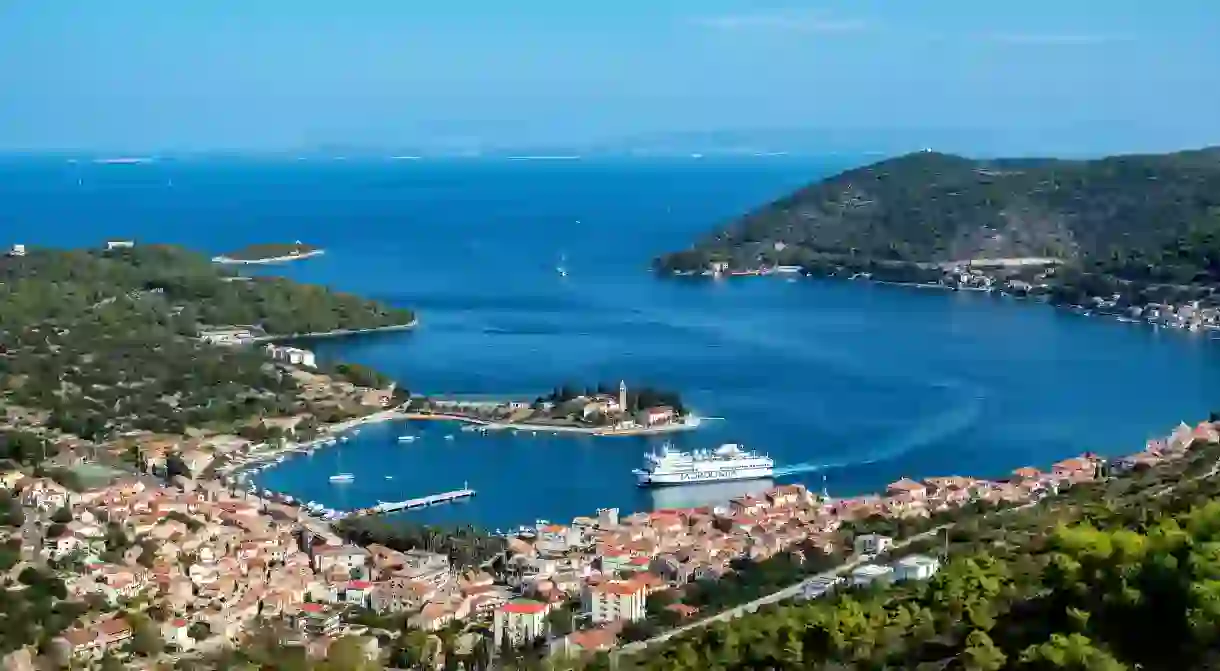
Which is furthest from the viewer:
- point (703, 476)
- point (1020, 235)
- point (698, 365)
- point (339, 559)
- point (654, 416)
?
point (1020, 235)

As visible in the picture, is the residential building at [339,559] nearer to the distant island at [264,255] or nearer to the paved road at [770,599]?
the paved road at [770,599]

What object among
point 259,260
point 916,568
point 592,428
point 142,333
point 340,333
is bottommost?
point 259,260

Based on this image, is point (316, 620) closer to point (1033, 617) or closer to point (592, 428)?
point (1033, 617)

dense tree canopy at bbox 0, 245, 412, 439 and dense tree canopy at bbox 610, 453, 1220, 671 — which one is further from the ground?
dense tree canopy at bbox 610, 453, 1220, 671

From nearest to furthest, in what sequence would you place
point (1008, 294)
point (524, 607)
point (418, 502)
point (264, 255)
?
point (524, 607), point (418, 502), point (1008, 294), point (264, 255)

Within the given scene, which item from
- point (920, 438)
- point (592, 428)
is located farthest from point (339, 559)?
point (920, 438)

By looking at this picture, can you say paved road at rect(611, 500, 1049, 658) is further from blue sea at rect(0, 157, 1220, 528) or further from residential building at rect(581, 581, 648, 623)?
blue sea at rect(0, 157, 1220, 528)

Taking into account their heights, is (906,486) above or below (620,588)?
below

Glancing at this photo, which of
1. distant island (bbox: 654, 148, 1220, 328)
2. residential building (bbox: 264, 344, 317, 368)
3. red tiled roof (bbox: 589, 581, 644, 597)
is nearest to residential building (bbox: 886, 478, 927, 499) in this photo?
red tiled roof (bbox: 589, 581, 644, 597)
